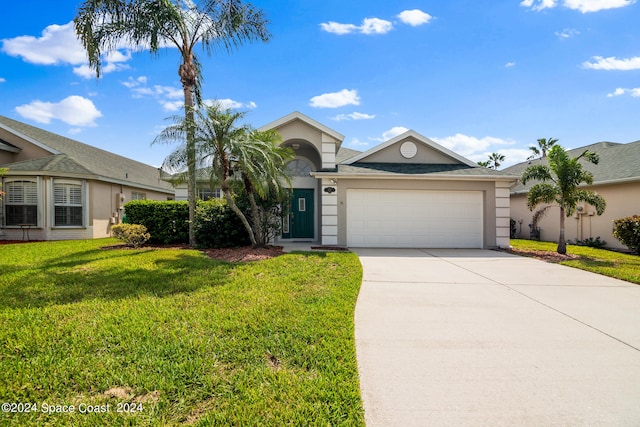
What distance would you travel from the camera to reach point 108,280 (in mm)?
6043

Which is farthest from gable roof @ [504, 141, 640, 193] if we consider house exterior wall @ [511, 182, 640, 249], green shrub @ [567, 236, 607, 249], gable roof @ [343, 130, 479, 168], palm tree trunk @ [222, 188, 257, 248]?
palm tree trunk @ [222, 188, 257, 248]

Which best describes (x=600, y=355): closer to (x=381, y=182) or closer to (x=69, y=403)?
(x=69, y=403)

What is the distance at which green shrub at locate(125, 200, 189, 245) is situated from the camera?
1168cm

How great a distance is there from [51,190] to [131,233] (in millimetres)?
5768

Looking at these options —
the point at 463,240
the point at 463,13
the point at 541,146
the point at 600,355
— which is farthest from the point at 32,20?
the point at 541,146

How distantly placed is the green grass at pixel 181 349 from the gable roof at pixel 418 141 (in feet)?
25.4

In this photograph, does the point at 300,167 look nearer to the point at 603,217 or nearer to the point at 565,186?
the point at 565,186

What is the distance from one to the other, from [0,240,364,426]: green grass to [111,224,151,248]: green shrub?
13.5 ft

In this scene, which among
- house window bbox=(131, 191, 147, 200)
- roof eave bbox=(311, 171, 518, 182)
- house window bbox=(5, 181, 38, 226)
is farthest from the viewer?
house window bbox=(131, 191, 147, 200)

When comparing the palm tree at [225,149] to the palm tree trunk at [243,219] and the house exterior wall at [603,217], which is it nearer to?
the palm tree trunk at [243,219]

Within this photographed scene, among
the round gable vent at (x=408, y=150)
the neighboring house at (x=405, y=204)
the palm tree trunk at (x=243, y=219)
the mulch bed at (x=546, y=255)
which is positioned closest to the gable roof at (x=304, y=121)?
the neighboring house at (x=405, y=204)

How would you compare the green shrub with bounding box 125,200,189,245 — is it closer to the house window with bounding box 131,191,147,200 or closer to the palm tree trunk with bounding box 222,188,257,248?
the palm tree trunk with bounding box 222,188,257,248

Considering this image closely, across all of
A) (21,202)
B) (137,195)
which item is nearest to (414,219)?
(137,195)

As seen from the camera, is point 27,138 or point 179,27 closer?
point 179,27
